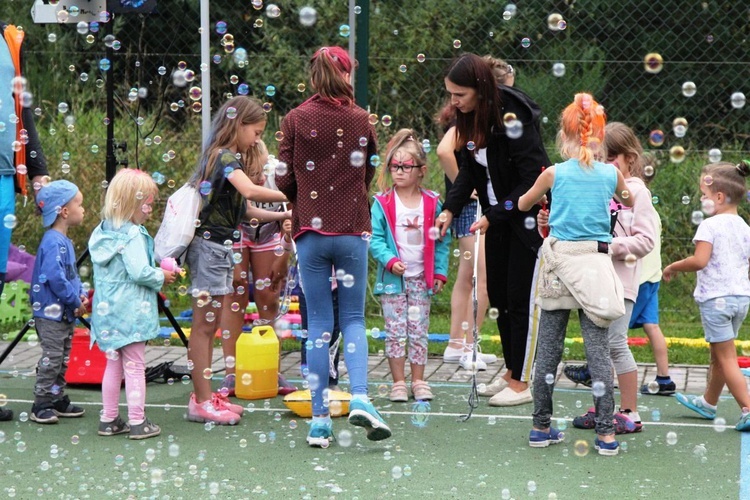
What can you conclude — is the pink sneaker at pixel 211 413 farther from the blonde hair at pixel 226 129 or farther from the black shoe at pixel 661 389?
the black shoe at pixel 661 389

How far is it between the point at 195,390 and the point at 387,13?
5.40 meters

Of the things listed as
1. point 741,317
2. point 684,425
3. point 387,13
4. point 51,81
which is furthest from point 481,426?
point 51,81

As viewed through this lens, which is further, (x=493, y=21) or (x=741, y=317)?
(x=493, y=21)

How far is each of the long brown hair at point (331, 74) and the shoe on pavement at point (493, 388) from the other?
196 cm

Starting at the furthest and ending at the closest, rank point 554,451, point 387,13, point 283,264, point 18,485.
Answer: point 387,13 < point 283,264 < point 554,451 < point 18,485

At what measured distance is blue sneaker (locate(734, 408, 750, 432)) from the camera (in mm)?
5480

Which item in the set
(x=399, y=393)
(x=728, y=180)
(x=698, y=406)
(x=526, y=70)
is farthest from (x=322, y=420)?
(x=526, y=70)

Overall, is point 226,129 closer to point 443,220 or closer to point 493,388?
point 443,220

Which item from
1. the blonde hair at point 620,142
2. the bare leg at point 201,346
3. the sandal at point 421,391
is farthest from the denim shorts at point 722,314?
the bare leg at point 201,346

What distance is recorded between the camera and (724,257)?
18.5 feet

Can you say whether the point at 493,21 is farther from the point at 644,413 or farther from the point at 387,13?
the point at 644,413

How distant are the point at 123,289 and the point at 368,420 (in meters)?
1.36

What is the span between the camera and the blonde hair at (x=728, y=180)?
18.6 feet

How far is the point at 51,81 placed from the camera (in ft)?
40.8
